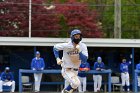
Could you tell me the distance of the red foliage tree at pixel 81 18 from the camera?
2973cm

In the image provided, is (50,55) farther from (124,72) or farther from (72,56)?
(72,56)

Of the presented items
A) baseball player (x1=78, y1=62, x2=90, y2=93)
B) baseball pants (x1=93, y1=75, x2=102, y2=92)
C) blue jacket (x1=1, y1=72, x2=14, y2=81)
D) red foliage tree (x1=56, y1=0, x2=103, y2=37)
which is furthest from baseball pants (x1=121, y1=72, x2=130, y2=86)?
blue jacket (x1=1, y1=72, x2=14, y2=81)

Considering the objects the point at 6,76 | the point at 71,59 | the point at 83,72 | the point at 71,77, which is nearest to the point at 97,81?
the point at 83,72

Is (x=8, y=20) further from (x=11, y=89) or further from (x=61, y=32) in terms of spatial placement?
(x=11, y=89)

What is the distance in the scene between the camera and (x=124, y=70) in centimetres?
2528

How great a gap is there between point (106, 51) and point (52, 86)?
11.1 feet

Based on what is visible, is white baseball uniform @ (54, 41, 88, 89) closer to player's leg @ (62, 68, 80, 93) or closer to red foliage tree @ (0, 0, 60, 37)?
player's leg @ (62, 68, 80, 93)

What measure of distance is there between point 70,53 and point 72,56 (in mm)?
95

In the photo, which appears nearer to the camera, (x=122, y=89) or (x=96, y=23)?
(x=122, y=89)

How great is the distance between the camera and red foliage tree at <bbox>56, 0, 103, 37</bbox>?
29734 millimetres

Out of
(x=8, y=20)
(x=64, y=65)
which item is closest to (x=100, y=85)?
(x=8, y=20)

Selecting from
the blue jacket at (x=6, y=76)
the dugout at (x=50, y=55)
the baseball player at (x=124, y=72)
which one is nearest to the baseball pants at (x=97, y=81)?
the baseball player at (x=124, y=72)

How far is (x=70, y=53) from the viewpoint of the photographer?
45.0 feet

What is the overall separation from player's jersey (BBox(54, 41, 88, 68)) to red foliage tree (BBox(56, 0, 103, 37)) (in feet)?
51.5
